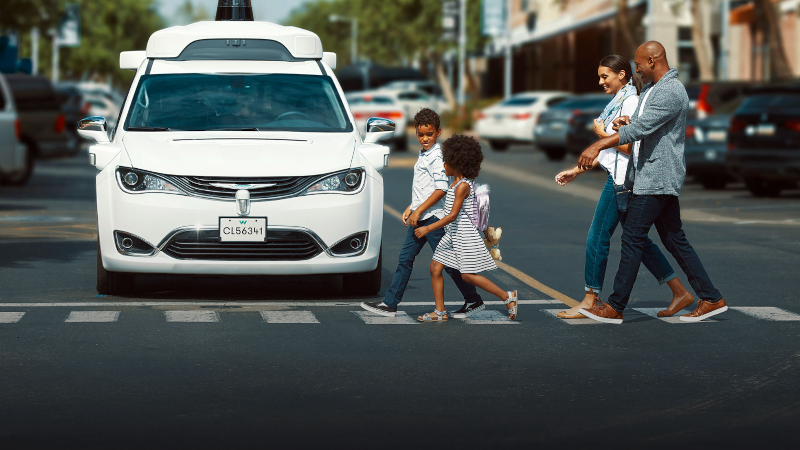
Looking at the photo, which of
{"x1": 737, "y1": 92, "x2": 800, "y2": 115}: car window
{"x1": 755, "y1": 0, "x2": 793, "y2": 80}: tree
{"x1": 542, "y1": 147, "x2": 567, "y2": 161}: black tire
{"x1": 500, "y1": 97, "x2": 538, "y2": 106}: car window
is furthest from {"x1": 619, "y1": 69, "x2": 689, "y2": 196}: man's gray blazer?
{"x1": 500, "y1": 97, "x2": 538, "y2": 106}: car window

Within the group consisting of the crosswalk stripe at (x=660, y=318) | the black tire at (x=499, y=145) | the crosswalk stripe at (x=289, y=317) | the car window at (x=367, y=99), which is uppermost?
the crosswalk stripe at (x=289, y=317)

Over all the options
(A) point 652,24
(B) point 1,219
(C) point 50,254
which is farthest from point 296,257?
(A) point 652,24

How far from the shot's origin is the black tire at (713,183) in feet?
73.3

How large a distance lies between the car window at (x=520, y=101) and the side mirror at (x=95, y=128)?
1033 inches

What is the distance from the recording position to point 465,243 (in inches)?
337

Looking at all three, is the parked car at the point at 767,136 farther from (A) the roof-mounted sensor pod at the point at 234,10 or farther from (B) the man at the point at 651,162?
(B) the man at the point at 651,162

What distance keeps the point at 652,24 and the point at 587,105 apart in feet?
48.3

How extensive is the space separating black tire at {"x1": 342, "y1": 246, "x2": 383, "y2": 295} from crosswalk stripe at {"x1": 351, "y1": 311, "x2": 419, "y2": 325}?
75 centimetres

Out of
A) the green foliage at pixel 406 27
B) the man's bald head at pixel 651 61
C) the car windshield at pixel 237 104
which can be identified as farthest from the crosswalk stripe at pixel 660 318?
the green foliage at pixel 406 27

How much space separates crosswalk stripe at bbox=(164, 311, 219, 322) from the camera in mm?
8680

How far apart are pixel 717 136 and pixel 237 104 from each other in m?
12.7

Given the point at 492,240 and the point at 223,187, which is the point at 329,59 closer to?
the point at 223,187

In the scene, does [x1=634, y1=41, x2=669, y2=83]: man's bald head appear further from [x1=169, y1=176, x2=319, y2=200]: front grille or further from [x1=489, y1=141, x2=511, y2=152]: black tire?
[x1=489, y1=141, x2=511, y2=152]: black tire

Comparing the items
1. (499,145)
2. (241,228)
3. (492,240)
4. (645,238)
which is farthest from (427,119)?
(499,145)
